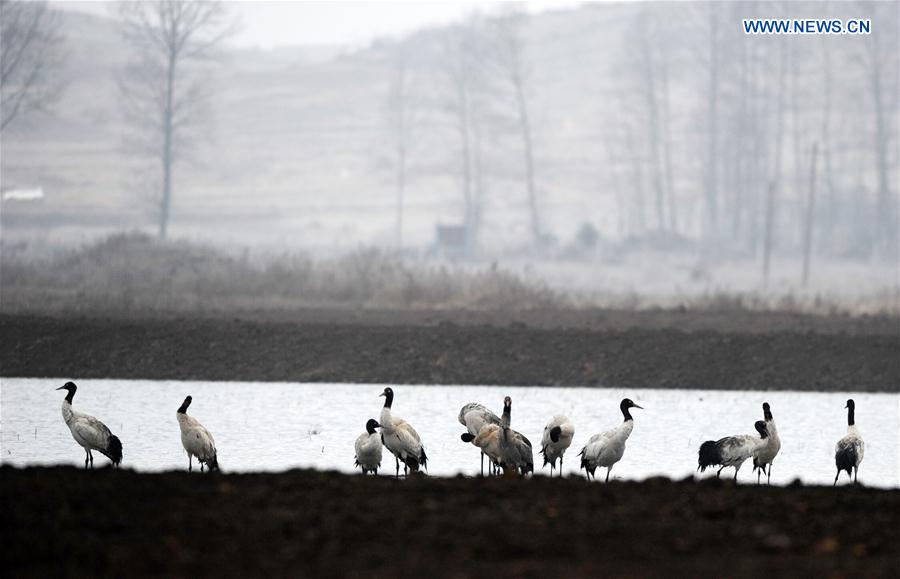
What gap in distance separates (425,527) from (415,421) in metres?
14.2

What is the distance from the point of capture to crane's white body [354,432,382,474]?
61.4 feet

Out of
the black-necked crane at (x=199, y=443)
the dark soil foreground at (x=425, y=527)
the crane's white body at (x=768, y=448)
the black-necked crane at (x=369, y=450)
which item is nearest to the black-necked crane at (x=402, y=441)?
the black-necked crane at (x=369, y=450)

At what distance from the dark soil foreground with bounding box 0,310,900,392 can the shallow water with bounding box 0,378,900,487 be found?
31.2 inches

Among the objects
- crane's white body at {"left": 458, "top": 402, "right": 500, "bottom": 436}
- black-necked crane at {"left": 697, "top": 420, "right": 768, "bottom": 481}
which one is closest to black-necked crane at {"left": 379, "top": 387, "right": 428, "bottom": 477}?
crane's white body at {"left": 458, "top": 402, "right": 500, "bottom": 436}

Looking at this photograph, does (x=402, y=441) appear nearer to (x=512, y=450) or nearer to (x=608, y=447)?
(x=512, y=450)

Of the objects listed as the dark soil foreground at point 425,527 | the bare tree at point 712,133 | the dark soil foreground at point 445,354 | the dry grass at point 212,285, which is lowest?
the dark soil foreground at point 425,527

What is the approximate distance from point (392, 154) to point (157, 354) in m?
94.8

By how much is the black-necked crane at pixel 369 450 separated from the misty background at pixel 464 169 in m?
25.5

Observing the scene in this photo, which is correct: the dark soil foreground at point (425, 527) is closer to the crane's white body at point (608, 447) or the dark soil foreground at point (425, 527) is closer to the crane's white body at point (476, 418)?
the crane's white body at point (608, 447)

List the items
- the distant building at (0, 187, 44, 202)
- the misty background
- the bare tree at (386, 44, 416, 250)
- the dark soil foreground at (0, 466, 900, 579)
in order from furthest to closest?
1. the bare tree at (386, 44, 416, 250)
2. the distant building at (0, 187, 44, 202)
3. the misty background
4. the dark soil foreground at (0, 466, 900, 579)

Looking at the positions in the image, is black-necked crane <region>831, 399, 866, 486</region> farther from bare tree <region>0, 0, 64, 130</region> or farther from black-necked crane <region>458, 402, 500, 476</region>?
bare tree <region>0, 0, 64, 130</region>

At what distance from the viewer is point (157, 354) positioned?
33812 mm

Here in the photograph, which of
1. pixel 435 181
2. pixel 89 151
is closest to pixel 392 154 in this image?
pixel 435 181

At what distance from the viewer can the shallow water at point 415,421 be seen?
21.5m
